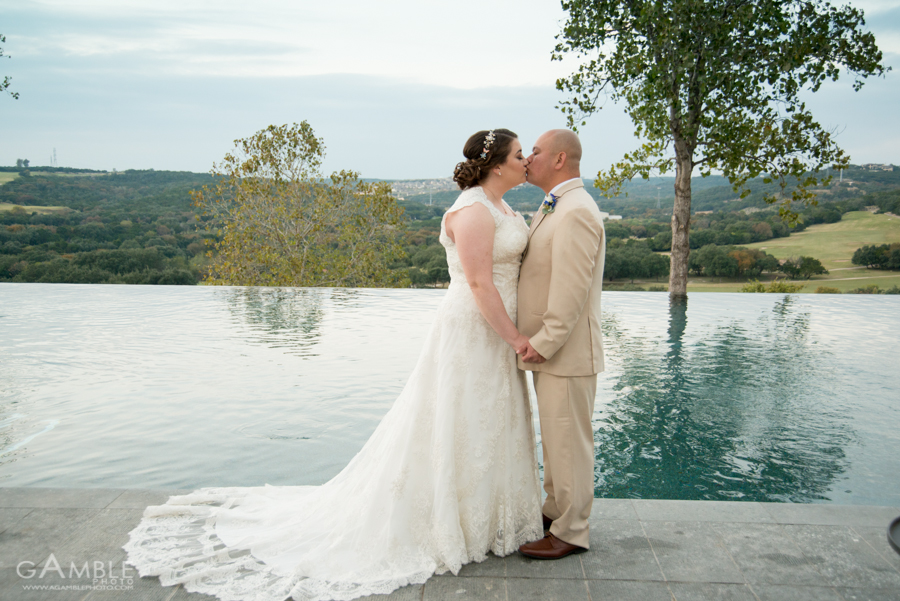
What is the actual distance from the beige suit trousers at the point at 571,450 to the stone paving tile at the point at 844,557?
2.56 ft

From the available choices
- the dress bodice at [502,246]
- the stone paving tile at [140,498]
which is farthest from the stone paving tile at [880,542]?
the stone paving tile at [140,498]

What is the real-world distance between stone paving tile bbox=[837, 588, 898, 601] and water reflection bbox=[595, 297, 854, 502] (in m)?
1.18

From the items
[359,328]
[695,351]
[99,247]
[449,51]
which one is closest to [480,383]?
[695,351]

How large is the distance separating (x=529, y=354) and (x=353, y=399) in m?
2.83

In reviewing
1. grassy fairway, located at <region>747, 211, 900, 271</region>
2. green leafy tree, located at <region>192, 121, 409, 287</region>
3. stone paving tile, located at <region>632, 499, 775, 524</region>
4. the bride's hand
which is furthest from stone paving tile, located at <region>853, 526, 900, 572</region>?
grassy fairway, located at <region>747, 211, 900, 271</region>

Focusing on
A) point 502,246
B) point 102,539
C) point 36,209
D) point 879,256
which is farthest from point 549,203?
point 879,256

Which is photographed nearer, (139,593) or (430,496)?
(139,593)

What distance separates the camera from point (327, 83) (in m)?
24.2

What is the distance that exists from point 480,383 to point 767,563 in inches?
44.7

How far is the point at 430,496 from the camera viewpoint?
2096mm

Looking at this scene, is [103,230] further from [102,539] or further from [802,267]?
[802,267]

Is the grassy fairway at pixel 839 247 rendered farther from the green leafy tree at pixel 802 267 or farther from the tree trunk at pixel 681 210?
the tree trunk at pixel 681 210

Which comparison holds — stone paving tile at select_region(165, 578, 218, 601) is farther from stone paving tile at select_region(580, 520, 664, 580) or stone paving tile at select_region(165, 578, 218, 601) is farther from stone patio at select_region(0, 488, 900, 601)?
stone paving tile at select_region(580, 520, 664, 580)

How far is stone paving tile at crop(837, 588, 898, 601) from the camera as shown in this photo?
69.2 inches
